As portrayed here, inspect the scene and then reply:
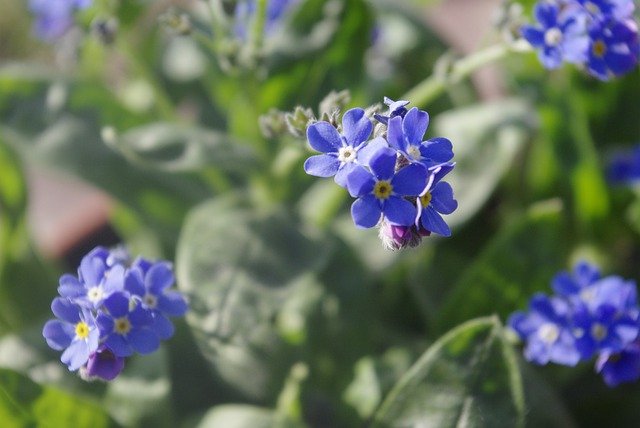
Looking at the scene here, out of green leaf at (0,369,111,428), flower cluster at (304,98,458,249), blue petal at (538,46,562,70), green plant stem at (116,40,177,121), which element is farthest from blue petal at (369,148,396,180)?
green plant stem at (116,40,177,121)

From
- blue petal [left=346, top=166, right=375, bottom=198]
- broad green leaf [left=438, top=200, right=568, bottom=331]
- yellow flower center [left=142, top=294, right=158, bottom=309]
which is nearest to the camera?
blue petal [left=346, top=166, right=375, bottom=198]

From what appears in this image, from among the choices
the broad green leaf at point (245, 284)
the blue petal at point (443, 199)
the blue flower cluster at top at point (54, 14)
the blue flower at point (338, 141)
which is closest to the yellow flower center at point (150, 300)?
the broad green leaf at point (245, 284)

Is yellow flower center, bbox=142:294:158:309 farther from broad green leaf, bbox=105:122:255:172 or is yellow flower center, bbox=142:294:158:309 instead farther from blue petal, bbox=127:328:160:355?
broad green leaf, bbox=105:122:255:172

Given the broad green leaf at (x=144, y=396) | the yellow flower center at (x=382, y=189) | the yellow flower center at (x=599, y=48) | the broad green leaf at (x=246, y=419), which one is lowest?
the broad green leaf at (x=246, y=419)

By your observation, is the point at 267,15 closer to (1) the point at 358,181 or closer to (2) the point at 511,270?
(2) the point at 511,270

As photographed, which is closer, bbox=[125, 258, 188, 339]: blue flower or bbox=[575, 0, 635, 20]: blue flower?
bbox=[125, 258, 188, 339]: blue flower

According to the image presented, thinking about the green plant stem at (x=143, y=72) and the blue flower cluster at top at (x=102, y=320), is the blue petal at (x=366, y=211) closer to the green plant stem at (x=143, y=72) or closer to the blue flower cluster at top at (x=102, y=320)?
the blue flower cluster at top at (x=102, y=320)
